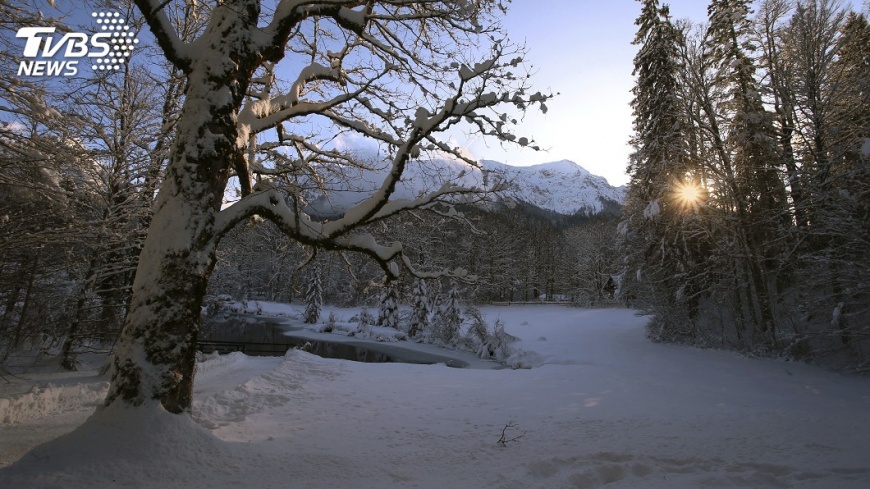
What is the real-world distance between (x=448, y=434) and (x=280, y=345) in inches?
841

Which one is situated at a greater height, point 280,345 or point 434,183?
point 434,183

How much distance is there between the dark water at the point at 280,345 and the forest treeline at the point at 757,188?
10.3 meters

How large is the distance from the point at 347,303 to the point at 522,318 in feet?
76.2

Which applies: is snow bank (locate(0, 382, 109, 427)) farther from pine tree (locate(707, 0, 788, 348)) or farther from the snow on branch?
pine tree (locate(707, 0, 788, 348))

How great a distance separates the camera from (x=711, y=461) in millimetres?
4496

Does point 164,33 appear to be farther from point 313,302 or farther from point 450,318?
point 313,302

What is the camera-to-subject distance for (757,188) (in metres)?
14.9

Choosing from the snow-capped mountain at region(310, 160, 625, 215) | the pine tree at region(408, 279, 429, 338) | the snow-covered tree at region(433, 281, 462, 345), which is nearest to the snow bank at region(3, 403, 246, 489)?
the snow-capped mountain at region(310, 160, 625, 215)

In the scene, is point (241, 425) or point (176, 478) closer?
point (176, 478)

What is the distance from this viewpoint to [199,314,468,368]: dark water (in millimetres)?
19969

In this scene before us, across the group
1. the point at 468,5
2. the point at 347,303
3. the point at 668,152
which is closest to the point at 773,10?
the point at 668,152

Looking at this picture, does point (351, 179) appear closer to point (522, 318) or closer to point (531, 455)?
point (531, 455)

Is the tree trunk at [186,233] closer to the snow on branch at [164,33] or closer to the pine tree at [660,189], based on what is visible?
the snow on branch at [164,33]

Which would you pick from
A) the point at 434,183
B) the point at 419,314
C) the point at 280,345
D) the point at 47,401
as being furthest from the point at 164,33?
the point at 419,314
